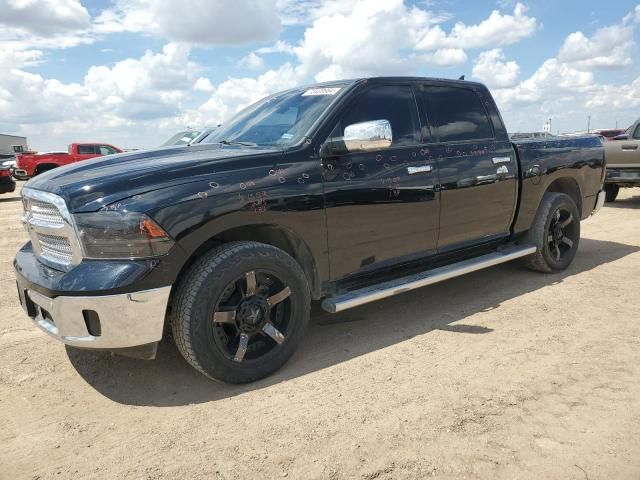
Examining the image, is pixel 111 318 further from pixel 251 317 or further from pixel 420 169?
pixel 420 169

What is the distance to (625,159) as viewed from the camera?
33.9ft

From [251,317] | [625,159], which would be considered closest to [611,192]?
[625,159]

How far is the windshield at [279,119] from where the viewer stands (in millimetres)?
3756

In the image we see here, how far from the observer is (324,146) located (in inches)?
140

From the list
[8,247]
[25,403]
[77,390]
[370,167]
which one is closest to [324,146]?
[370,167]

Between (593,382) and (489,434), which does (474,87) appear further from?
(489,434)

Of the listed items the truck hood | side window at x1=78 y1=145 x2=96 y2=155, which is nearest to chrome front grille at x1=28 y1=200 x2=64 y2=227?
the truck hood

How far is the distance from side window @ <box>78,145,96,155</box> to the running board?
21.5 m

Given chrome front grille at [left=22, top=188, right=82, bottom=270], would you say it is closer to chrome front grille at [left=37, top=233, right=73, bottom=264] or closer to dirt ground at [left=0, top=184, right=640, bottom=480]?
chrome front grille at [left=37, top=233, right=73, bottom=264]

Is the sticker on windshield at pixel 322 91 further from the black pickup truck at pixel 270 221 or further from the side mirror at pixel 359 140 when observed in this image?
the side mirror at pixel 359 140

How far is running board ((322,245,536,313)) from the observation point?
3.65m

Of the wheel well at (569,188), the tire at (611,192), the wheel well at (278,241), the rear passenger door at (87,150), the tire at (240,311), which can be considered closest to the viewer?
the tire at (240,311)

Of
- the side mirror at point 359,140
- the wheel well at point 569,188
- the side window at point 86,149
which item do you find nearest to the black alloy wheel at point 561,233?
the wheel well at point 569,188

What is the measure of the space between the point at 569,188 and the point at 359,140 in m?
3.46
